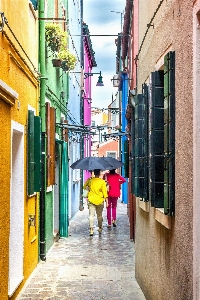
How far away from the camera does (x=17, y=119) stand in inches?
325

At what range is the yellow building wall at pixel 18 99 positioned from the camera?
6.73 metres

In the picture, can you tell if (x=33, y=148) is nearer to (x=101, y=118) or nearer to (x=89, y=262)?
(x=89, y=262)

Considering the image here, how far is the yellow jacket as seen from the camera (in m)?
15.5

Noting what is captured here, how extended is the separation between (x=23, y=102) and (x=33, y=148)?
0.98 meters

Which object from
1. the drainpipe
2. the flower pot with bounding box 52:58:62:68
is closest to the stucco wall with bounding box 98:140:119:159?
the flower pot with bounding box 52:58:62:68

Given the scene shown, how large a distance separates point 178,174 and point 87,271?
5566 mm

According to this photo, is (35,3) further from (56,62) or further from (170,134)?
(170,134)

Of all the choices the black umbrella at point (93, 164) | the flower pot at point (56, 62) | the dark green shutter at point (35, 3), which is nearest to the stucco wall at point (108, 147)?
the black umbrella at point (93, 164)

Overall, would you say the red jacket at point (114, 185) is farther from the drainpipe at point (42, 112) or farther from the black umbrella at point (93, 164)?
the drainpipe at point (42, 112)

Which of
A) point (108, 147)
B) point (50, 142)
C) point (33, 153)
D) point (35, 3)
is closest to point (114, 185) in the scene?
point (50, 142)

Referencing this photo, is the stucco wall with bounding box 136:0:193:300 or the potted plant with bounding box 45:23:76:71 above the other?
the potted plant with bounding box 45:23:76:71

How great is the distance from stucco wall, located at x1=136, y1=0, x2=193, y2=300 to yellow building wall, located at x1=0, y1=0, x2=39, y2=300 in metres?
1.81

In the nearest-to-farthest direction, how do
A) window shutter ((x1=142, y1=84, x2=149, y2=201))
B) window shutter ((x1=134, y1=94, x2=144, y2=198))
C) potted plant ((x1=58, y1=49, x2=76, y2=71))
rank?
1. window shutter ((x1=142, y1=84, x2=149, y2=201))
2. window shutter ((x1=134, y1=94, x2=144, y2=198))
3. potted plant ((x1=58, y1=49, x2=76, y2=71))

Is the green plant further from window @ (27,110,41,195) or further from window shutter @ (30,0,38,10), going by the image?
window @ (27,110,41,195)
